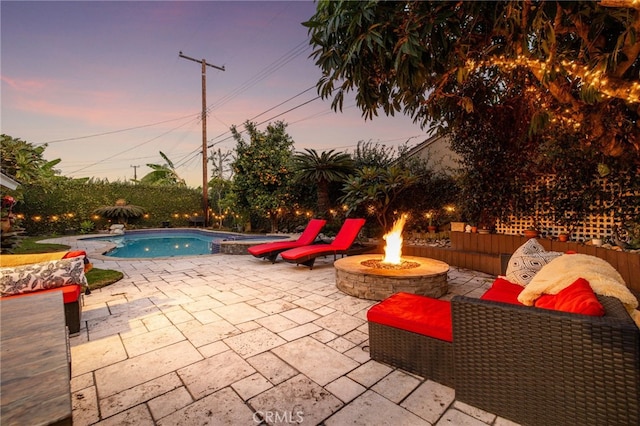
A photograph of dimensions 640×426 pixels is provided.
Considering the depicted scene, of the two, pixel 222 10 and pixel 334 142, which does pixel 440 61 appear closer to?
pixel 222 10

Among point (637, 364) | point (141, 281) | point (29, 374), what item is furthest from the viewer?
point (141, 281)

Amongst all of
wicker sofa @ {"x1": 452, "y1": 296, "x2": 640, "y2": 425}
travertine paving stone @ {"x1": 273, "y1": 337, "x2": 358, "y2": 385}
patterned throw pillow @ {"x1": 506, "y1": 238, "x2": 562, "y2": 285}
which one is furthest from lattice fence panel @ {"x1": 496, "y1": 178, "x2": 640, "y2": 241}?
travertine paving stone @ {"x1": 273, "y1": 337, "x2": 358, "y2": 385}

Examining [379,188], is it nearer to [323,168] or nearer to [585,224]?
[323,168]

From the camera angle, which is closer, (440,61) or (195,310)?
(440,61)

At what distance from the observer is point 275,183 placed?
41.2ft

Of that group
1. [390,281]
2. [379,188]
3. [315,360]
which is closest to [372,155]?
[379,188]

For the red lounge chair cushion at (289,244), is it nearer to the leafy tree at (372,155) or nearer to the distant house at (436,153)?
the leafy tree at (372,155)

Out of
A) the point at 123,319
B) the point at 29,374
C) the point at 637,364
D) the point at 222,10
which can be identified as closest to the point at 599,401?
the point at 637,364

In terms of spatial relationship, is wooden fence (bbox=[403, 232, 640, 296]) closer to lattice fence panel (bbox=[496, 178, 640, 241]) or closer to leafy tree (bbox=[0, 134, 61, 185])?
lattice fence panel (bbox=[496, 178, 640, 241])

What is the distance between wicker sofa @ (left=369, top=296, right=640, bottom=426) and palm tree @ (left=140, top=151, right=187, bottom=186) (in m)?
21.9

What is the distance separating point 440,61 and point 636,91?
2164 millimetres

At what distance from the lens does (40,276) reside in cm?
311

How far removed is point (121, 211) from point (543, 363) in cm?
1845

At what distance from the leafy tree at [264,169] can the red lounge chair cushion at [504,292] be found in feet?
32.7
